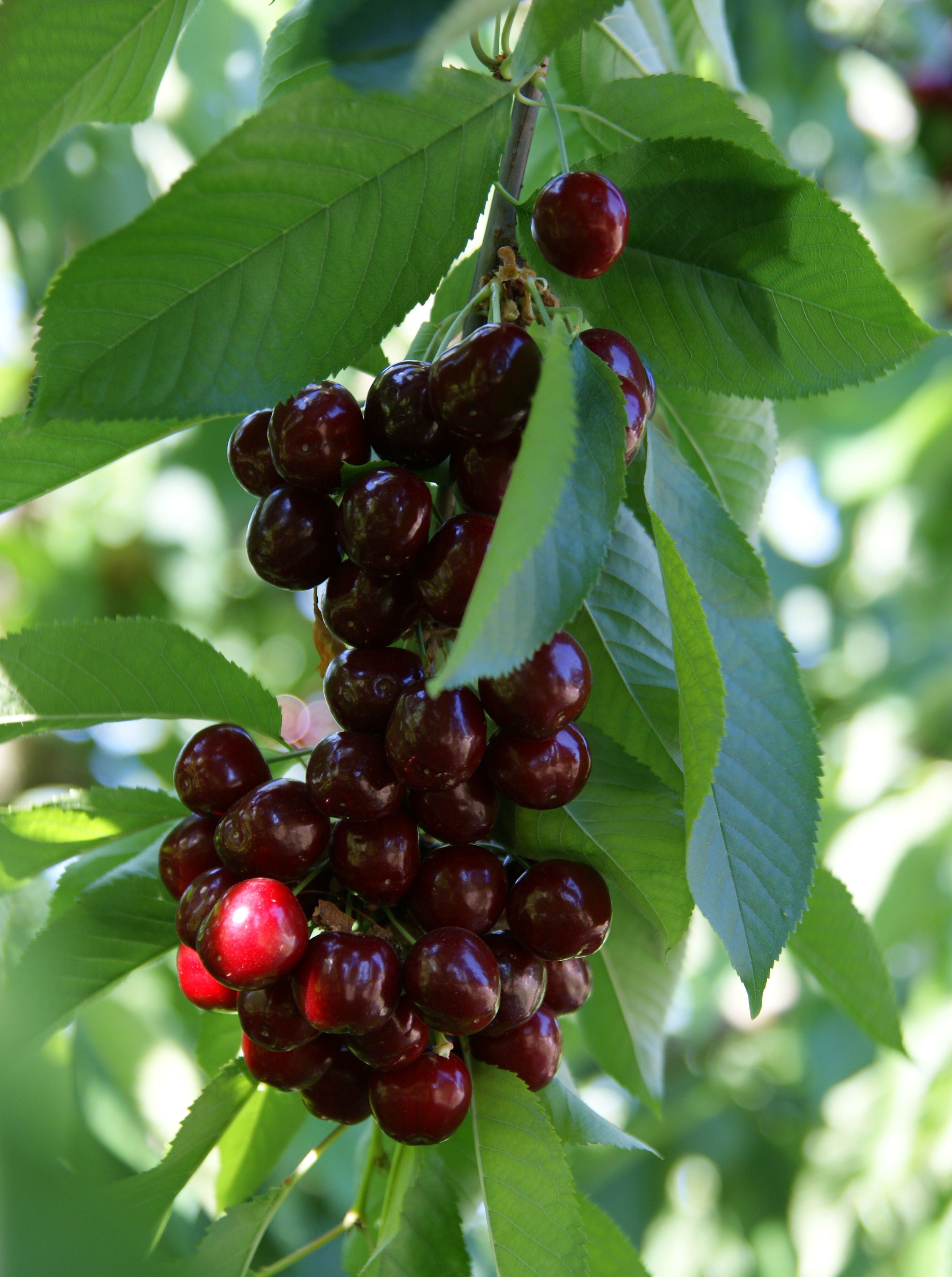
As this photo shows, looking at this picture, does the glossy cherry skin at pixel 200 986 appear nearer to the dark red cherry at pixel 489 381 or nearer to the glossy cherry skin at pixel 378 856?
the glossy cherry skin at pixel 378 856

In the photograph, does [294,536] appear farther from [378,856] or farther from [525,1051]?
[525,1051]

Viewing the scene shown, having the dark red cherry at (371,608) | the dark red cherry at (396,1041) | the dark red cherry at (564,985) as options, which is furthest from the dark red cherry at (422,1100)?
the dark red cherry at (371,608)

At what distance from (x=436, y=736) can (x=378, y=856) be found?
4.9 inches

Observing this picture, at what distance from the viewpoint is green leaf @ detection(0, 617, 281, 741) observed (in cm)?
95

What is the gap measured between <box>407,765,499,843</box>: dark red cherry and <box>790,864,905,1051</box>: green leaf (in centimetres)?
37

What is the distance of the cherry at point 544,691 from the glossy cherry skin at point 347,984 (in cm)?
19

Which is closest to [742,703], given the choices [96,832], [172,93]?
[96,832]

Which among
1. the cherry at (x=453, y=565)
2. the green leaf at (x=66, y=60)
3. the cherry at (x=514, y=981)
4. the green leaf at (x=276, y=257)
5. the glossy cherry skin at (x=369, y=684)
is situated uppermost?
the green leaf at (x=66, y=60)

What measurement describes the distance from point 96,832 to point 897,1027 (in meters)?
0.82

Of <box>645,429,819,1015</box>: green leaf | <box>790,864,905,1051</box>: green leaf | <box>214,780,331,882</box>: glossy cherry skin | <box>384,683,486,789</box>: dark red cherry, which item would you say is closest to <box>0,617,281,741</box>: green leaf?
<box>214,780,331,882</box>: glossy cherry skin

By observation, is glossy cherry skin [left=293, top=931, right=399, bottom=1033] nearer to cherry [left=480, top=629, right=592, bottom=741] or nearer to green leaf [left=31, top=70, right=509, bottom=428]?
cherry [left=480, top=629, right=592, bottom=741]

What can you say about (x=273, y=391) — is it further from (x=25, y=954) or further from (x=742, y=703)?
(x=25, y=954)

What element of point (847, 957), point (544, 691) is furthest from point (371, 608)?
point (847, 957)

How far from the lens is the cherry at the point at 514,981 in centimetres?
83
